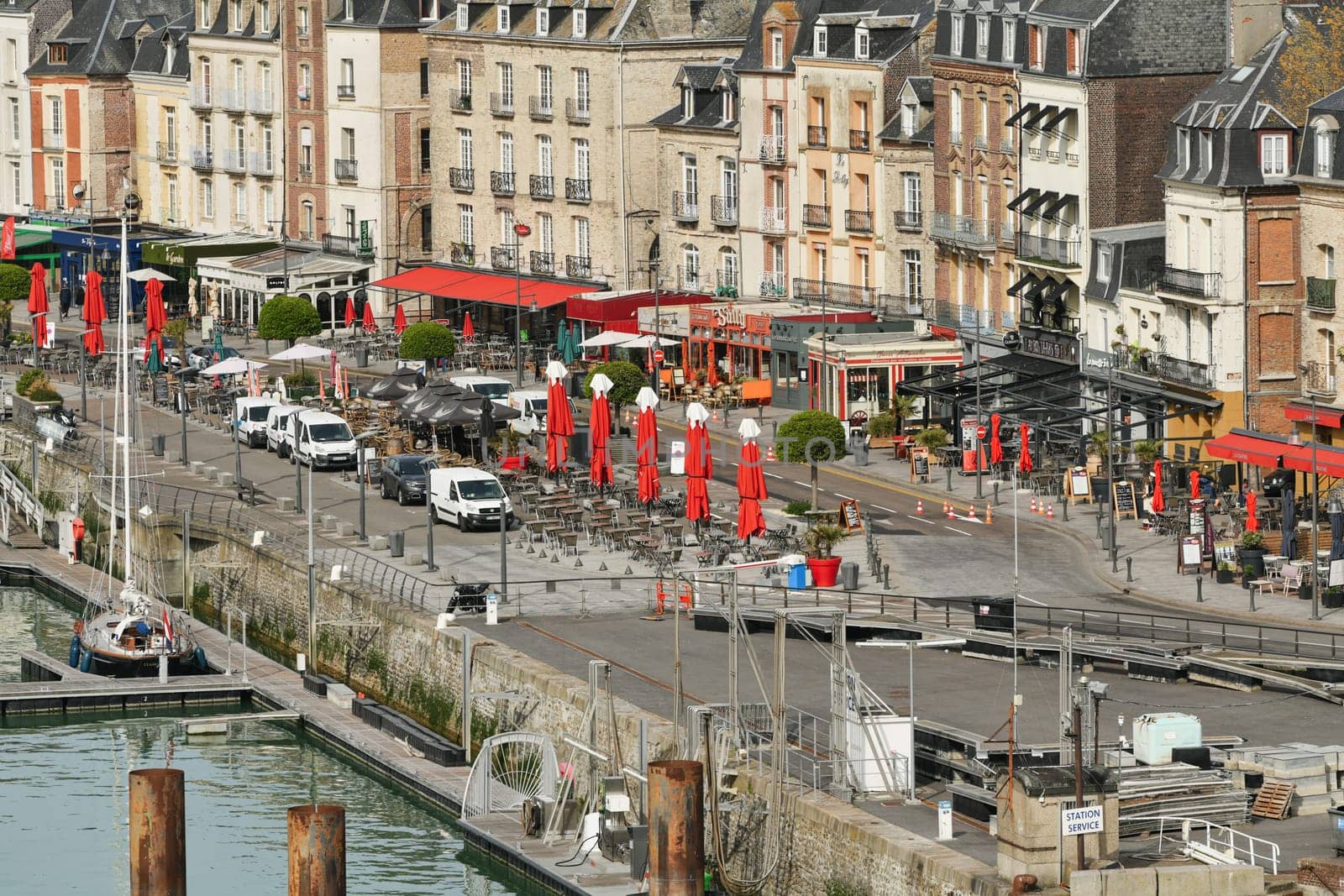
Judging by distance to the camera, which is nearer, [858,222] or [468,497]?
[468,497]

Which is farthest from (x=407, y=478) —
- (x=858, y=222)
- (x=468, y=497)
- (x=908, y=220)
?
(x=858, y=222)

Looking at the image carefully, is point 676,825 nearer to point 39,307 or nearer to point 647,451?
point 647,451

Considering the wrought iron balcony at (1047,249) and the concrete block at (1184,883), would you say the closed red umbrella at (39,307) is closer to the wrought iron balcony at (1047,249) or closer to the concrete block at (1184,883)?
the wrought iron balcony at (1047,249)

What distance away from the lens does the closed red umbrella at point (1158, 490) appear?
2781 inches

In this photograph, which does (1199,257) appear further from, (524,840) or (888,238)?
(524,840)

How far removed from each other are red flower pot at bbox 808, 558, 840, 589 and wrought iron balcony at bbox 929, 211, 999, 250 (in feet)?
97.3

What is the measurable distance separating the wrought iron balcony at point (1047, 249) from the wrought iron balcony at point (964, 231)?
212 cm

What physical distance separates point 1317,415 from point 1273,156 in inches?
265

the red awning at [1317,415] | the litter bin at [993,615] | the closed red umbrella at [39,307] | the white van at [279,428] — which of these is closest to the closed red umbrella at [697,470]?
the litter bin at [993,615]

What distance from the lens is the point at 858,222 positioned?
97.0m

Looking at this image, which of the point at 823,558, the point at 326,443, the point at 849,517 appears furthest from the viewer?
the point at 326,443

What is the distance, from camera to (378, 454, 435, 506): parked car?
7650 cm

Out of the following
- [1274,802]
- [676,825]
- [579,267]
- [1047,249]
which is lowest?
[676,825]

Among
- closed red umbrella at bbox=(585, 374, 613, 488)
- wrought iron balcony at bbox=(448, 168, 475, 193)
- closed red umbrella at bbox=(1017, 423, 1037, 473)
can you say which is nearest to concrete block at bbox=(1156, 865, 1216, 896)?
closed red umbrella at bbox=(585, 374, 613, 488)
